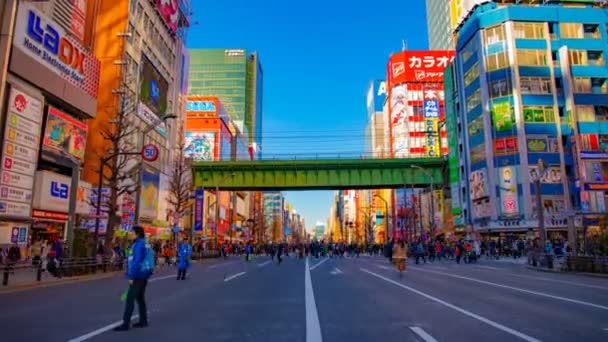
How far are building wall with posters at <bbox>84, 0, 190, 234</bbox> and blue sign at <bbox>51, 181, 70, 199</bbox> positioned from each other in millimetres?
4139

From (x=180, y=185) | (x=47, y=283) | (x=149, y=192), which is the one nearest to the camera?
(x=47, y=283)

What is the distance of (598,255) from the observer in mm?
20672

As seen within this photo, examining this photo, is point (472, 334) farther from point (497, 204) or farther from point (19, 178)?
point (497, 204)

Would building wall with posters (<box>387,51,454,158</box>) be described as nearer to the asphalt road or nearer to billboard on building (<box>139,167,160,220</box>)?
billboard on building (<box>139,167,160,220</box>)

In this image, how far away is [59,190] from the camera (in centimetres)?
3162

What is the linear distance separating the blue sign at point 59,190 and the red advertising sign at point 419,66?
83.5m

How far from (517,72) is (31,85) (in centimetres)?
5123

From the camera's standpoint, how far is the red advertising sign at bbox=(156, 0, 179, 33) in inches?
2030

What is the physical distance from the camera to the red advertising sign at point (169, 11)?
5156 cm

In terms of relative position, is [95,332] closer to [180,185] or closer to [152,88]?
[180,185]

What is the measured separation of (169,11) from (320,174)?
27.2m

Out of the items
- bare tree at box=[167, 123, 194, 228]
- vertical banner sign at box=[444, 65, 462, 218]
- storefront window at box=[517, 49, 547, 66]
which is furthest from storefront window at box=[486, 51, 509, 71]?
bare tree at box=[167, 123, 194, 228]

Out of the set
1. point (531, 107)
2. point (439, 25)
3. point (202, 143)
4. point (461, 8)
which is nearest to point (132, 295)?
point (531, 107)


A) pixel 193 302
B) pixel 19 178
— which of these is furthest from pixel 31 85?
pixel 193 302
